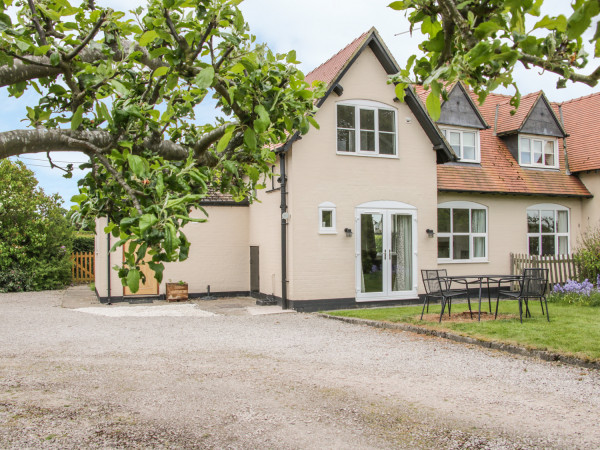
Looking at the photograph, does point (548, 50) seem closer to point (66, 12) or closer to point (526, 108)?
point (66, 12)

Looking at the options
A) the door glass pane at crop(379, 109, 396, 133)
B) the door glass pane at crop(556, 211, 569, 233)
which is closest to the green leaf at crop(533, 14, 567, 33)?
the door glass pane at crop(379, 109, 396, 133)

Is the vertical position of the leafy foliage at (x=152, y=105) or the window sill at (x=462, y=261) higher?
the leafy foliage at (x=152, y=105)

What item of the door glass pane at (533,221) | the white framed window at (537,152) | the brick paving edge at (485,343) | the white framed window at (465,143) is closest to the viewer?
the brick paving edge at (485,343)

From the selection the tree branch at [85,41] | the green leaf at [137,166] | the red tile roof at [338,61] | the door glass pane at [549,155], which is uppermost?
the red tile roof at [338,61]

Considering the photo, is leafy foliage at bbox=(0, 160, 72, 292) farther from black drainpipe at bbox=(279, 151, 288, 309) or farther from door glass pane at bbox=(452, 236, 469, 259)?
door glass pane at bbox=(452, 236, 469, 259)

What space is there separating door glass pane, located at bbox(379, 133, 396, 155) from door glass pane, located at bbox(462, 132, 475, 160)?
3.78 metres

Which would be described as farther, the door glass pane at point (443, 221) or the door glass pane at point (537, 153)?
the door glass pane at point (537, 153)

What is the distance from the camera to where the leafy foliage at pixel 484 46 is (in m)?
2.36

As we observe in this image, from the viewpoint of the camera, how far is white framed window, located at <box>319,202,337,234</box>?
15.3 m

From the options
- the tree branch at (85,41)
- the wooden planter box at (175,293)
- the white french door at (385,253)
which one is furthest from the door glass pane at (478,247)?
the tree branch at (85,41)

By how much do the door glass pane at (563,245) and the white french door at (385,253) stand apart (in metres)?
7.08

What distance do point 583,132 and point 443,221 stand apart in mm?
8097

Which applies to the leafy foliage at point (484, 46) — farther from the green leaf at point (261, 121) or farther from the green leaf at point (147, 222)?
the green leaf at point (147, 222)

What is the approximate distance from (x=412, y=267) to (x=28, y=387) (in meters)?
11.6
